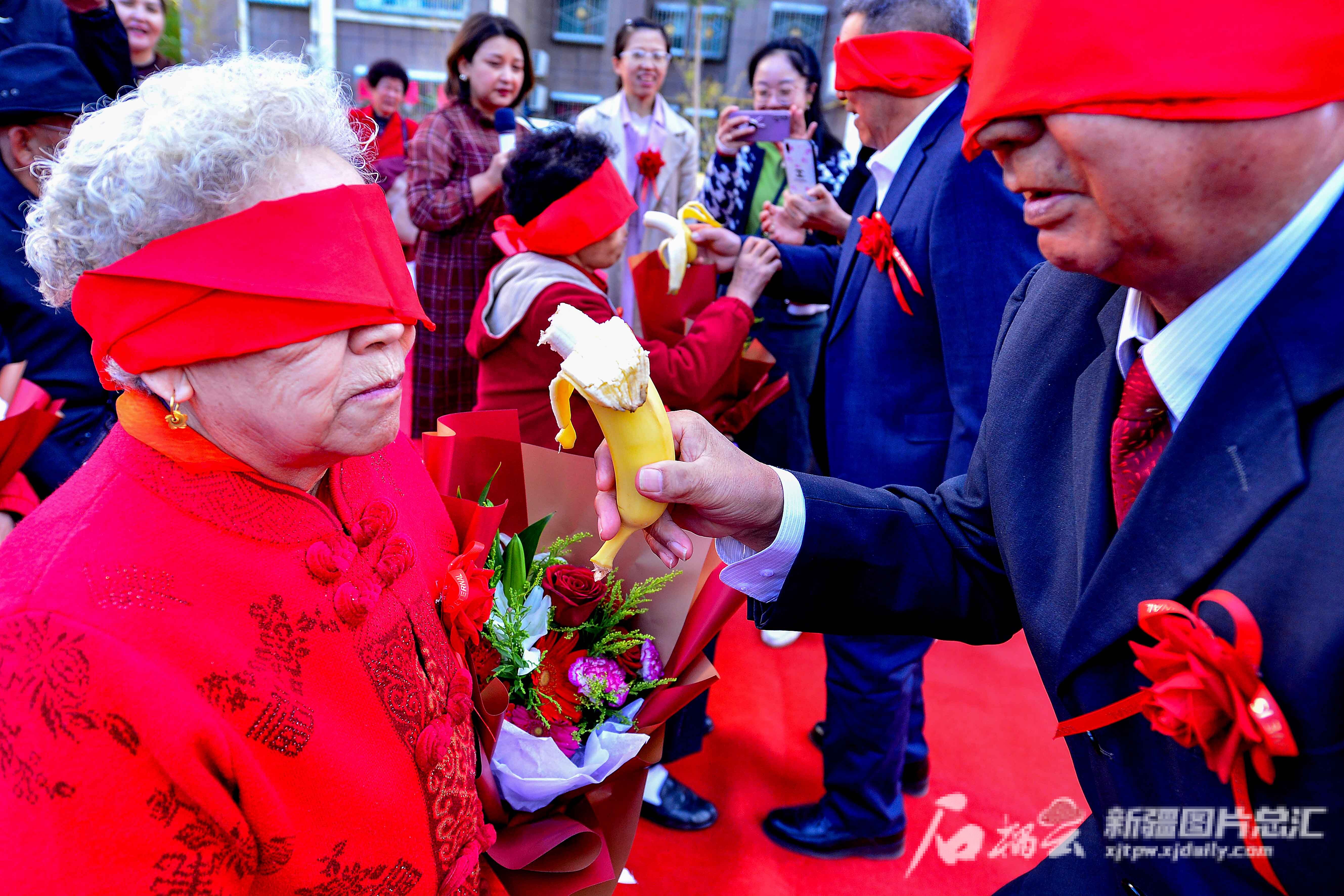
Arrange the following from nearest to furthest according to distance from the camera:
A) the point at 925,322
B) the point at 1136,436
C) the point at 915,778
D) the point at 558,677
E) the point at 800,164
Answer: the point at 1136,436, the point at 558,677, the point at 925,322, the point at 915,778, the point at 800,164

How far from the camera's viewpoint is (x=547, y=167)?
2.91m

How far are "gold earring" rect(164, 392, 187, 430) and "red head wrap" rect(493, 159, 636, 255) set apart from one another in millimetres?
1877

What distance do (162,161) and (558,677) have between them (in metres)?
1.07

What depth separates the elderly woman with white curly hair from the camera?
0.95 m

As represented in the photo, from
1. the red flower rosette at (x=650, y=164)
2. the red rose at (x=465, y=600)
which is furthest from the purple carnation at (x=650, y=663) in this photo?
the red flower rosette at (x=650, y=164)

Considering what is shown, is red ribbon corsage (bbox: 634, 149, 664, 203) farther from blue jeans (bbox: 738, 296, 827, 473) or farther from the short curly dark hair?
the short curly dark hair

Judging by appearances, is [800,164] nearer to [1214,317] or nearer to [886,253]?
[886,253]

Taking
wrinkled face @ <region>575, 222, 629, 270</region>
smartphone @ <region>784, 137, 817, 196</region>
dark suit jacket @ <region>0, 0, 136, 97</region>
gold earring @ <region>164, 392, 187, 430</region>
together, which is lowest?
wrinkled face @ <region>575, 222, 629, 270</region>

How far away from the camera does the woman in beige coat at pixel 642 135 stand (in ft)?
→ 17.0

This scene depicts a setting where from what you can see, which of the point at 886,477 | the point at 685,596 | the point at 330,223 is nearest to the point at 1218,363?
the point at 685,596

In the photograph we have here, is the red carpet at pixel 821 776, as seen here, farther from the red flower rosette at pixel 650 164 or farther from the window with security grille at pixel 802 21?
the window with security grille at pixel 802 21

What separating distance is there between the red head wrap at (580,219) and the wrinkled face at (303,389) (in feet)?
5.55

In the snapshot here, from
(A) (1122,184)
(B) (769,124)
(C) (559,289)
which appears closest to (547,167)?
(C) (559,289)

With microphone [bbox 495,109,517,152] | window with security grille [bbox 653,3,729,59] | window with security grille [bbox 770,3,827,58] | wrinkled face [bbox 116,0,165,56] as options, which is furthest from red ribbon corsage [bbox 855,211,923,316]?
window with security grille [bbox 770,3,827,58]
